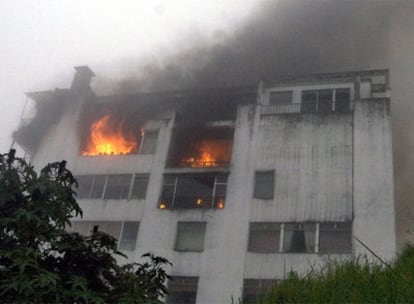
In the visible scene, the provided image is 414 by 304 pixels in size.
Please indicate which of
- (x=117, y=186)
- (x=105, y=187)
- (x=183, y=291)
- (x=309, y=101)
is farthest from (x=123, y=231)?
(x=309, y=101)

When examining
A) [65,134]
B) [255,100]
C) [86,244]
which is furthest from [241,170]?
[86,244]

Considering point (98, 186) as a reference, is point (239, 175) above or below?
above

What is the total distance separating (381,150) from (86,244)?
2304 cm

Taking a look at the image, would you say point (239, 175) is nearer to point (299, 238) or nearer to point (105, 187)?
point (299, 238)

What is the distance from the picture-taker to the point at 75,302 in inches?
383

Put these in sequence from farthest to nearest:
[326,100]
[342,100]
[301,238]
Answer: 1. [326,100]
2. [342,100]
3. [301,238]

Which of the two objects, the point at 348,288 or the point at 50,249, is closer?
the point at 50,249

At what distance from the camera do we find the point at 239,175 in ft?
105

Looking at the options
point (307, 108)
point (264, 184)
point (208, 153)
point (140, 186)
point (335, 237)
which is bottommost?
point (335, 237)

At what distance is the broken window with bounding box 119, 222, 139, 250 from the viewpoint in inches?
1249

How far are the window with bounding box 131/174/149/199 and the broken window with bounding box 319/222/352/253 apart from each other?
11.3 meters

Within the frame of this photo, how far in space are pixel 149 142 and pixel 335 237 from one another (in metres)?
14.2

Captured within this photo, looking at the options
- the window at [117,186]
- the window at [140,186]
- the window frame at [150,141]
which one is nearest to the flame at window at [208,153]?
the window frame at [150,141]

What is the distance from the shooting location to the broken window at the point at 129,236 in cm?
3173
